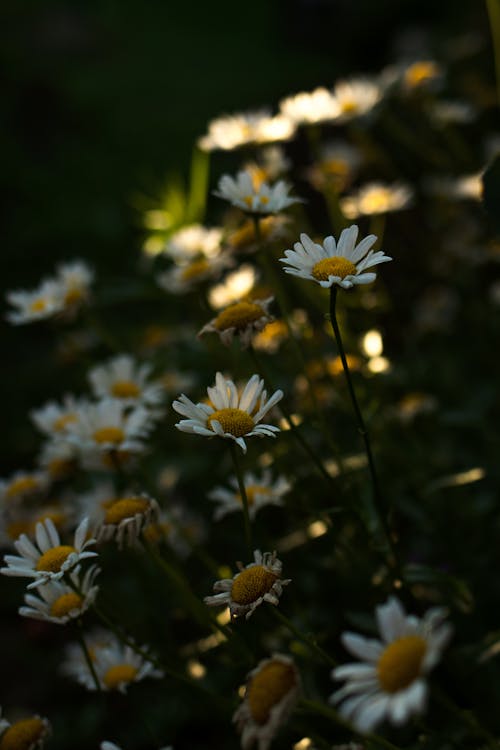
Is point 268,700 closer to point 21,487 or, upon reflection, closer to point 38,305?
point 21,487

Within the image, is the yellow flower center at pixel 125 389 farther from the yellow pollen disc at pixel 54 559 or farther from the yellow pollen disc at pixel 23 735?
the yellow pollen disc at pixel 23 735

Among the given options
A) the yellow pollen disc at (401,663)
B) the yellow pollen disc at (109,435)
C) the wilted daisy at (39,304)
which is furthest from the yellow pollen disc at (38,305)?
the yellow pollen disc at (401,663)

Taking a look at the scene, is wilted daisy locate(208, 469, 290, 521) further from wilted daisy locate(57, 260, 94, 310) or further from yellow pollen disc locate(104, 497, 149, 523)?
wilted daisy locate(57, 260, 94, 310)

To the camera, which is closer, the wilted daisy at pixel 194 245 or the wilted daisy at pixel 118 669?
the wilted daisy at pixel 118 669

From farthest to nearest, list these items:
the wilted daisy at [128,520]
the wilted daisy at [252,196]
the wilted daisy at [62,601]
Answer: the wilted daisy at [252,196] → the wilted daisy at [128,520] → the wilted daisy at [62,601]

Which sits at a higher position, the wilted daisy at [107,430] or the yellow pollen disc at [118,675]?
the wilted daisy at [107,430]
